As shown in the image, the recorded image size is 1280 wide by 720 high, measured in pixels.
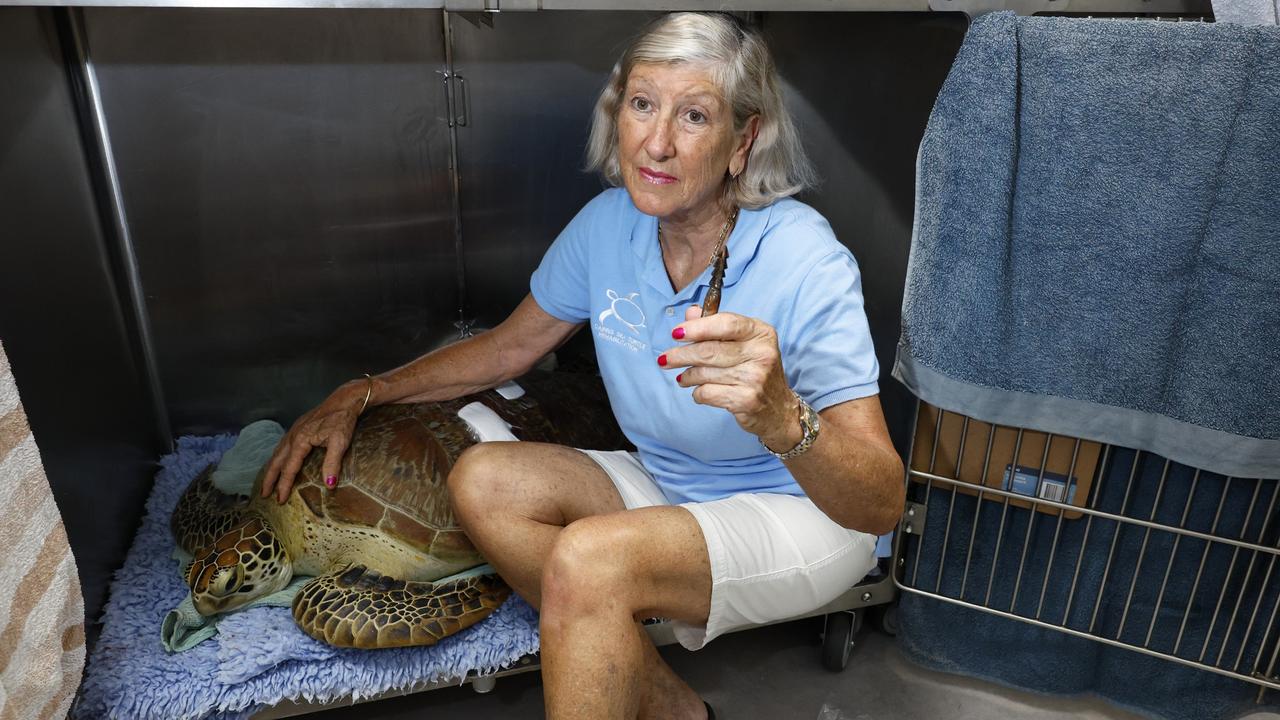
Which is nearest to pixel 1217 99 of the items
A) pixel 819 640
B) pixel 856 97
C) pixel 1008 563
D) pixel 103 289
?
pixel 856 97

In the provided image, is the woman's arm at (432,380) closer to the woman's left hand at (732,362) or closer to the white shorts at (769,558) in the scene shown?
the white shorts at (769,558)

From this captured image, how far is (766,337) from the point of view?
852 mm

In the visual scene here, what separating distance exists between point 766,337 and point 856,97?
75cm

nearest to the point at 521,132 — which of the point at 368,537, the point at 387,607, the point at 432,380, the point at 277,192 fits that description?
the point at 277,192

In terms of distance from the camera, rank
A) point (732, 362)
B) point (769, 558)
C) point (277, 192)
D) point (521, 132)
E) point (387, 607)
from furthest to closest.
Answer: point (521, 132) → point (277, 192) → point (387, 607) → point (769, 558) → point (732, 362)

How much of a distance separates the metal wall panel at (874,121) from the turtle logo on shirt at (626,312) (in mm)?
428

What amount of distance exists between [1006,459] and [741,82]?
23.6 inches

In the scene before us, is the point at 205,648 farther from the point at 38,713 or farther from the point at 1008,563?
the point at 1008,563

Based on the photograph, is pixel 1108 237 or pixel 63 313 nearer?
pixel 1108 237

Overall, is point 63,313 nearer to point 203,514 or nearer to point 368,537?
point 203,514

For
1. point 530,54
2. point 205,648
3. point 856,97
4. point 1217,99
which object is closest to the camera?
point 1217,99

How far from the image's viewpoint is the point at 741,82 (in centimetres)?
109

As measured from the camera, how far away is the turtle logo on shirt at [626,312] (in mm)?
1203

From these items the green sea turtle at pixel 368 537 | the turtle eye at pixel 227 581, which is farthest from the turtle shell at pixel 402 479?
the turtle eye at pixel 227 581
